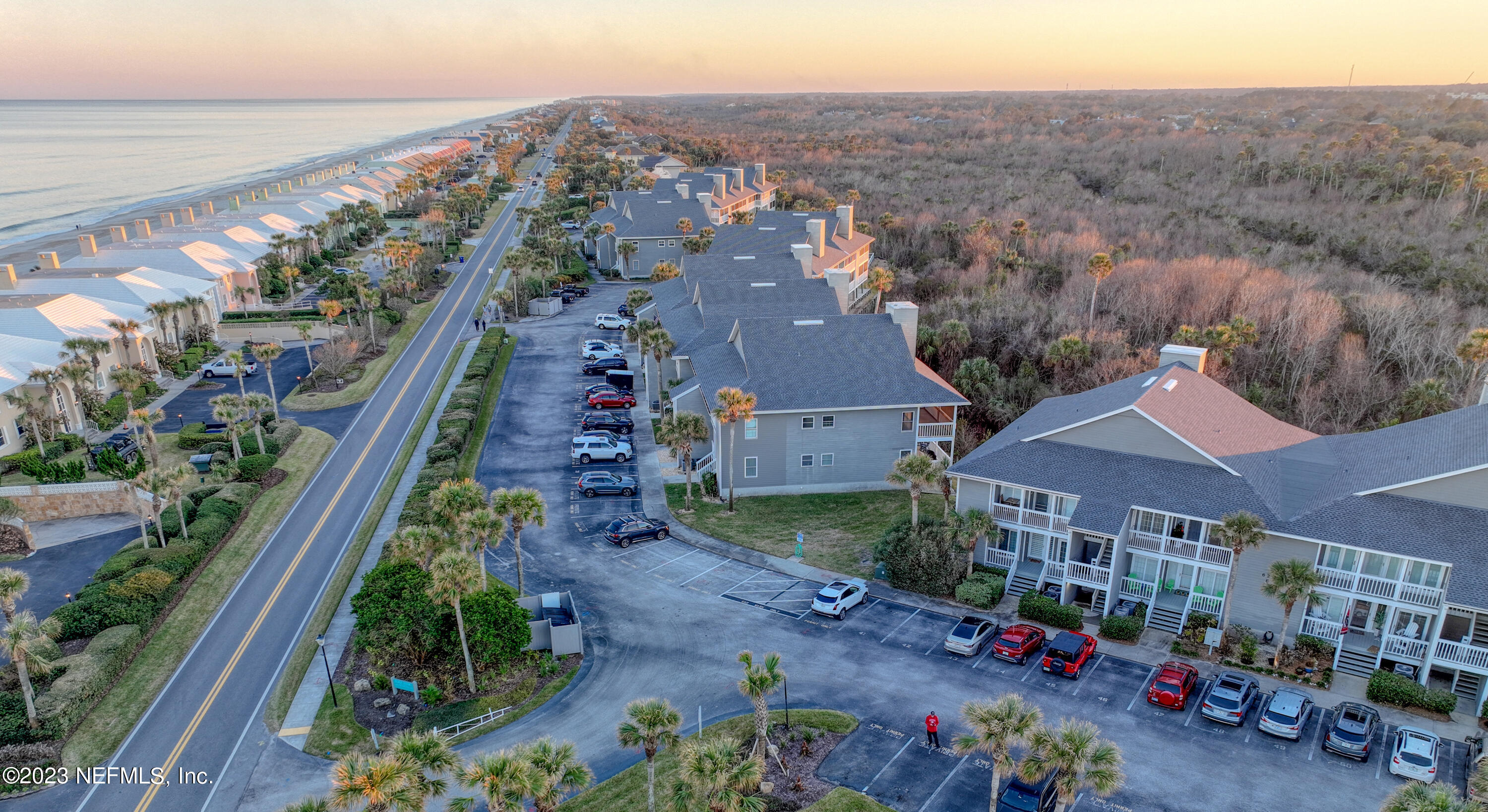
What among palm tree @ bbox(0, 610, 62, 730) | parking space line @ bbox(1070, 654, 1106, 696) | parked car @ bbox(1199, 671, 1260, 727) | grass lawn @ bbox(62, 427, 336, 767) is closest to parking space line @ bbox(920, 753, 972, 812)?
parking space line @ bbox(1070, 654, 1106, 696)

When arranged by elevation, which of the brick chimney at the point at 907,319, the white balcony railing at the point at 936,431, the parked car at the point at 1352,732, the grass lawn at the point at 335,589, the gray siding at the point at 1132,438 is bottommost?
the grass lawn at the point at 335,589

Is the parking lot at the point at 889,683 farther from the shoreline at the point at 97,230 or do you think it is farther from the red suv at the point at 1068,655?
the shoreline at the point at 97,230

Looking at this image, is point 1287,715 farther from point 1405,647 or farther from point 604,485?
point 604,485

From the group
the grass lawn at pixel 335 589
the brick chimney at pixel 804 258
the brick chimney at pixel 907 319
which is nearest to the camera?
the grass lawn at pixel 335 589

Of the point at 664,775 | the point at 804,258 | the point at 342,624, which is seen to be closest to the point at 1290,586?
the point at 664,775

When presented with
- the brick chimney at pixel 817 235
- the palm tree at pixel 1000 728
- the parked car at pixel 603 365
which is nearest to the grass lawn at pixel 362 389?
the parked car at pixel 603 365

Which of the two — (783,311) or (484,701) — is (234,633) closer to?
(484,701)

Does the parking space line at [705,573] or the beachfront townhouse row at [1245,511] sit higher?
the beachfront townhouse row at [1245,511]

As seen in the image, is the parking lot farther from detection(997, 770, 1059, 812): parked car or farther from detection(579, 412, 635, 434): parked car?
detection(579, 412, 635, 434): parked car

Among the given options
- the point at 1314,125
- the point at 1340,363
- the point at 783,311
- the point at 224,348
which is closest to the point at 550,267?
the point at 224,348
